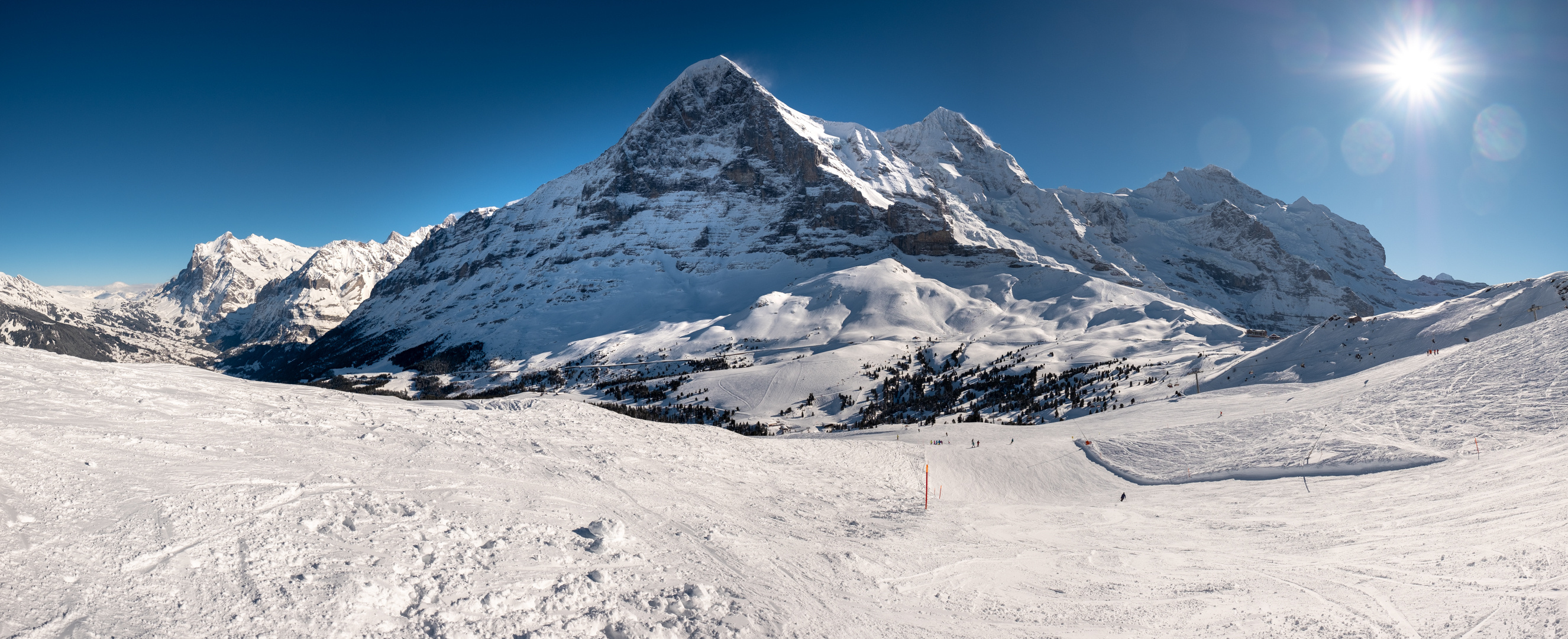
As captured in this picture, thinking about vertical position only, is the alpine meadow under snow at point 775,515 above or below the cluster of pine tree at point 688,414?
above

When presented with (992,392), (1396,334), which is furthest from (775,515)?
(992,392)

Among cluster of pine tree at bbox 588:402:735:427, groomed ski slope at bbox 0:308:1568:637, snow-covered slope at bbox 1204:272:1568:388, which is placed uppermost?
snow-covered slope at bbox 1204:272:1568:388

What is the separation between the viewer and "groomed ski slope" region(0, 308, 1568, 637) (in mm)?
7207

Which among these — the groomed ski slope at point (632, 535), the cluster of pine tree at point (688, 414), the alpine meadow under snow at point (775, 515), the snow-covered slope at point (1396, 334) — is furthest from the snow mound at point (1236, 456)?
the cluster of pine tree at point (688, 414)

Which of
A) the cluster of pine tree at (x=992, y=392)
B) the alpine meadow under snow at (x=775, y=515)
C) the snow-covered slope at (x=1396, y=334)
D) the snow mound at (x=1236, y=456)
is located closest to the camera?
the alpine meadow under snow at (x=775, y=515)

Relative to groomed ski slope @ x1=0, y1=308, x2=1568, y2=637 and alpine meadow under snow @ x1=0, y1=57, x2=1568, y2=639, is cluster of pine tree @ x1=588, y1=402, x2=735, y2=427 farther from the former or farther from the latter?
groomed ski slope @ x1=0, y1=308, x2=1568, y2=637

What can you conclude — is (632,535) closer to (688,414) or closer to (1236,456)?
(1236,456)

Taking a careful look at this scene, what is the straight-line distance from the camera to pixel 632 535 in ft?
Answer: 35.3

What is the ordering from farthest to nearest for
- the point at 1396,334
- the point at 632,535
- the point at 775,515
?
1. the point at 1396,334
2. the point at 775,515
3. the point at 632,535

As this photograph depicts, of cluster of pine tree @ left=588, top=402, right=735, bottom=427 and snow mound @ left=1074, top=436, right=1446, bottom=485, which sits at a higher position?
snow mound @ left=1074, top=436, right=1446, bottom=485

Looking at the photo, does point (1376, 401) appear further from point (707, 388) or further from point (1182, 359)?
point (707, 388)

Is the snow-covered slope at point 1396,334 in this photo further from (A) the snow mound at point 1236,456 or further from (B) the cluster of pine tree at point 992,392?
(A) the snow mound at point 1236,456

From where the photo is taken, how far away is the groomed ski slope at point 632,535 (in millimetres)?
7207

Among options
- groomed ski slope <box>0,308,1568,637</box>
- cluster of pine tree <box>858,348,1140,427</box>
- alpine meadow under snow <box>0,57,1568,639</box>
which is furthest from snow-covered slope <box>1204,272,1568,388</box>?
groomed ski slope <box>0,308,1568,637</box>
